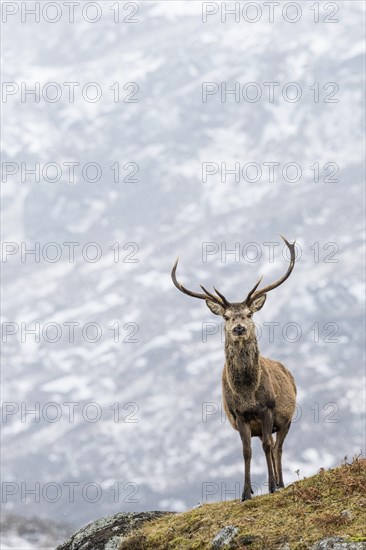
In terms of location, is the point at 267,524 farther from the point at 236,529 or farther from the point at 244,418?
the point at 244,418

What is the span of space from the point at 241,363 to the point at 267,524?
13.2 feet

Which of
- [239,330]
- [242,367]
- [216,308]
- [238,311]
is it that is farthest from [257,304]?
[242,367]

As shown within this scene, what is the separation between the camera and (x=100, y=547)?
1697 cm

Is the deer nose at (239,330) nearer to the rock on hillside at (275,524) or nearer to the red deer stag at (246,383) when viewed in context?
the red deer stag at (246,383)

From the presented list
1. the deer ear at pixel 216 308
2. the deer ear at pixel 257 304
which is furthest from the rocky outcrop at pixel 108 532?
the deer ear at pixel 257 304

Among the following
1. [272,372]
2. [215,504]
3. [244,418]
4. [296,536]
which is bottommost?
[296,536]

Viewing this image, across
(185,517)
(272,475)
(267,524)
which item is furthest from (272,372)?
(267,524)

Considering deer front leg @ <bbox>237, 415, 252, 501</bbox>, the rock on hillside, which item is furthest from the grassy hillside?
deer front leg @ <bbox>237, 415, 252, 501</bbox>

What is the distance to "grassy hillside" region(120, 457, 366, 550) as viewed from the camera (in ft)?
43.6

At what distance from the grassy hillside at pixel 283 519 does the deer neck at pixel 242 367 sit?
2.22 meters

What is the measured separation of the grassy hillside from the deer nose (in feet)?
9.93

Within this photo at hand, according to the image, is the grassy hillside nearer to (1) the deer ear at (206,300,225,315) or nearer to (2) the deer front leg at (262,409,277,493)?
(2) the deer front leg at (262,409,277,493)

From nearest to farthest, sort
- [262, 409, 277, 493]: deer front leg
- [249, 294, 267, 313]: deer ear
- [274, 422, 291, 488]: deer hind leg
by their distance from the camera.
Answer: [262, 409, 277, 493]: deer front leg < [249, 294, 267, 313]: deer ear < [274, 422, 291, 488]: deer hind leg

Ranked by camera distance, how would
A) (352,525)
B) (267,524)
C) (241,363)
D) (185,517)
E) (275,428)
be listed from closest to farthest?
(352,525), (267,524), (185,517), (241,363), (275,428)
